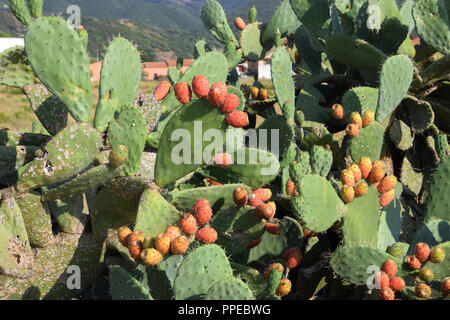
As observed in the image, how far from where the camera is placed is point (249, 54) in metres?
4.53

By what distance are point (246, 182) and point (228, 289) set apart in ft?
2.92

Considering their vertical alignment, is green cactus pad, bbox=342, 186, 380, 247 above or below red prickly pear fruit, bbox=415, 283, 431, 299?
above

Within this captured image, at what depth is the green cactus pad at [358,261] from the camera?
74.9 inches

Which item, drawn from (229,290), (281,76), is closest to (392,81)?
(281,76)

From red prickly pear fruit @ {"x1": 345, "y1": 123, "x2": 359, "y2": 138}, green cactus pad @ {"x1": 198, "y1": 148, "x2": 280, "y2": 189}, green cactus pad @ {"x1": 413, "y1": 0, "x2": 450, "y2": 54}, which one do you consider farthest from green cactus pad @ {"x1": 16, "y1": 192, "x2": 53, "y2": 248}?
green cactus pad @ {"x1": 413, "y1": 0, "x2": 450, "y2": 54}

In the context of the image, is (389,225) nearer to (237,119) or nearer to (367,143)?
(367,143)

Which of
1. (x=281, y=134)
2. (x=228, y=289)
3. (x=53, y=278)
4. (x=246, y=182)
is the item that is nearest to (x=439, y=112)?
(x=281, y=134)

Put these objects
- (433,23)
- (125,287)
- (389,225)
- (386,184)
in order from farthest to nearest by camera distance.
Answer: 1. (433,23)
2. (389,225)
3. (386,184)
4. (125,287)

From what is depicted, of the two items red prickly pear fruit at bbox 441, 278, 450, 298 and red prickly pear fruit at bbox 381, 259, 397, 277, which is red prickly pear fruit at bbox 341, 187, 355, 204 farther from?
red prickly pear fruit at bbox 441, 278, 450, 298

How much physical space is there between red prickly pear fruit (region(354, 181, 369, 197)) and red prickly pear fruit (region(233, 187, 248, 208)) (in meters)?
0.56

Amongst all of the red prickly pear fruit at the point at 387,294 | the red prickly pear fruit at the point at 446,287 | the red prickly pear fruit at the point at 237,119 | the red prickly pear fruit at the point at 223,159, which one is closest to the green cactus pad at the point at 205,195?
the red prickly pear fruit at the point at 223,159

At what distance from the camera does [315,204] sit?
1898 mm

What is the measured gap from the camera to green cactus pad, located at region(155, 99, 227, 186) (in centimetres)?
186

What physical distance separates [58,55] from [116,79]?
28cm
